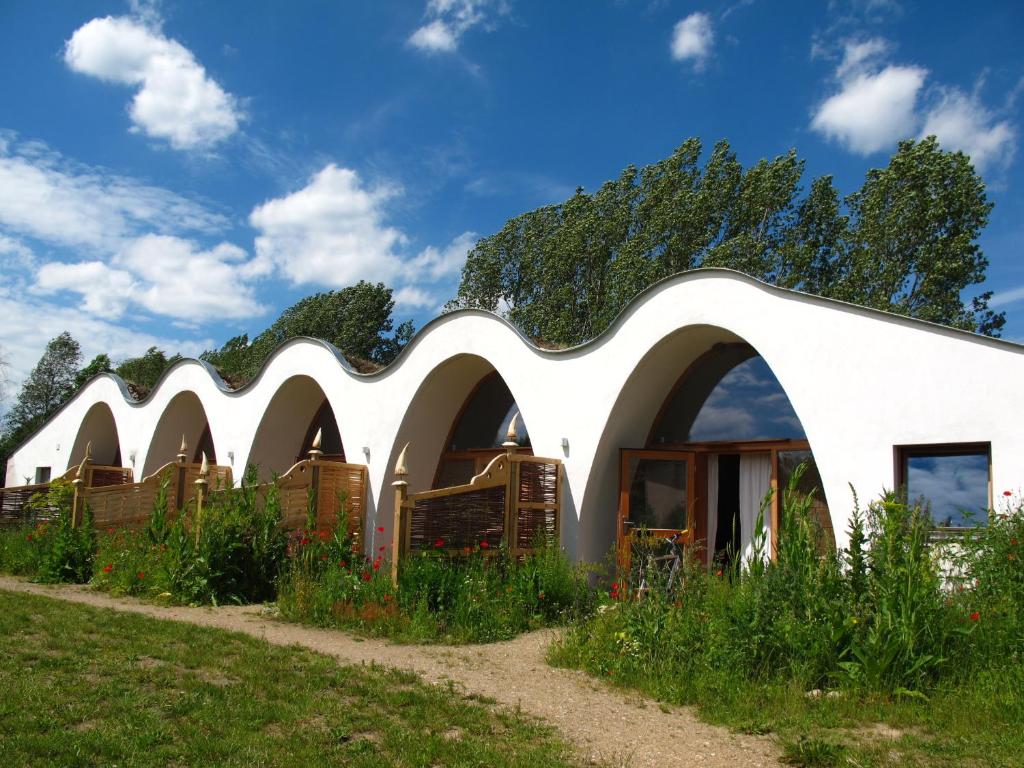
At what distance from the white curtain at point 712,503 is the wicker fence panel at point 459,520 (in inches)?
115

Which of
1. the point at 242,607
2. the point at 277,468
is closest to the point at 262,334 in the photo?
the point at 277,468

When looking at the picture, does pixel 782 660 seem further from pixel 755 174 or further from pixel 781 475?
pixel 755 174

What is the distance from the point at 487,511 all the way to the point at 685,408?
10.8ft

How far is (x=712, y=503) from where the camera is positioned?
11.7 meters

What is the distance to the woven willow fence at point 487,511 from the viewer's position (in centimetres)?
1032

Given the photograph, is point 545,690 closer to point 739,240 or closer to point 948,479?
point 948,479

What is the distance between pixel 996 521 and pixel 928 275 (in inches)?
812

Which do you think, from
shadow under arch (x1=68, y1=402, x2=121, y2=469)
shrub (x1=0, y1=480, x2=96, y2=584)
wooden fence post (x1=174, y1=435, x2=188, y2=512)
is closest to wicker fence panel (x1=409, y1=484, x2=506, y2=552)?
shrub (x1=0, y1=480, x2=96, y2=584)

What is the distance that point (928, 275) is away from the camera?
2577 cm

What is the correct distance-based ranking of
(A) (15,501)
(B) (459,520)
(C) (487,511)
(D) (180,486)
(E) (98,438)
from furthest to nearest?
(E) (98,438) < (A) (15,501) < (D) (180,486) < (C) (487,511) < (B) (459,520)

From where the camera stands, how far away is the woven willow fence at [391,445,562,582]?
10.3 m

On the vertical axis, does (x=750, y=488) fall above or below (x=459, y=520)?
above

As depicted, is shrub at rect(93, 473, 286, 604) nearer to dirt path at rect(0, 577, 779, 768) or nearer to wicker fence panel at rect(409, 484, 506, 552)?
dirt path at rect(0, 577, 779, 768)

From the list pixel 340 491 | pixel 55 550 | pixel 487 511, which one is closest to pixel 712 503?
pixel 487 511
